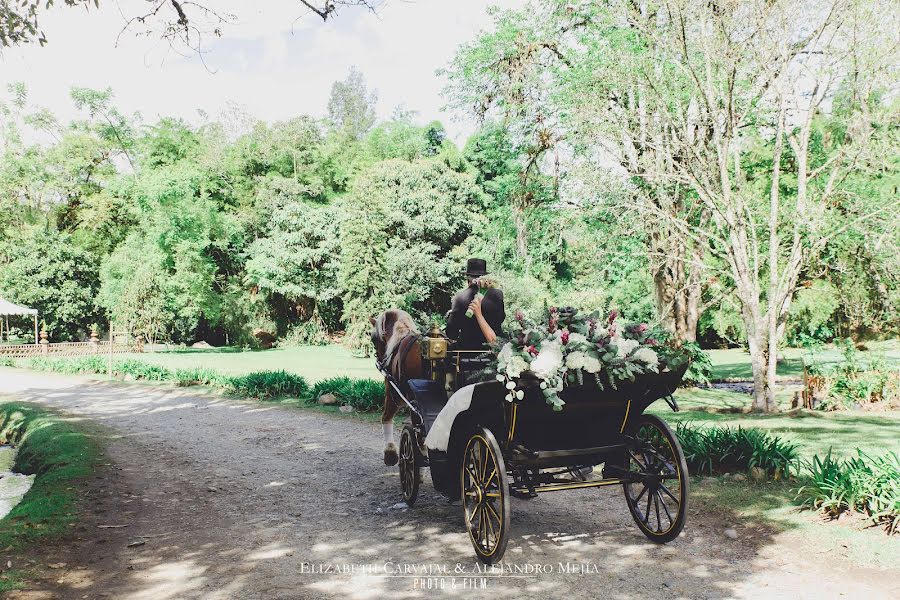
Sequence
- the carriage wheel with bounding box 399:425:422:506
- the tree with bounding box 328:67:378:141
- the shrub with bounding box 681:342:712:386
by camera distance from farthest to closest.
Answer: the tree with bounding box 328:67:378:141 → the shrub with bounding box 681:342:712:386 → the carriage wheel with bounding box 399:425:422:506

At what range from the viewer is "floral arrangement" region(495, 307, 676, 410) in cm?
406

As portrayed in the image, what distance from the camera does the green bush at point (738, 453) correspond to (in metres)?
6.33

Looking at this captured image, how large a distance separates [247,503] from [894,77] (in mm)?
13451

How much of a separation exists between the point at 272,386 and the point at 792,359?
2450cm

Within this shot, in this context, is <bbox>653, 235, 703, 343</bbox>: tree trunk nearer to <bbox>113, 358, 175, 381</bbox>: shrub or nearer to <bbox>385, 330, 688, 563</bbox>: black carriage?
<bbox>385, 330, 688, 563</bbox>: black carriage

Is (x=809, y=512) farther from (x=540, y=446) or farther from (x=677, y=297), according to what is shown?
(x=677, y=297)

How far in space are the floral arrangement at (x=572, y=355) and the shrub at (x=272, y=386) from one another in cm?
1125

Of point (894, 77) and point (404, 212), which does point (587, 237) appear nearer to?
point (894, 77)

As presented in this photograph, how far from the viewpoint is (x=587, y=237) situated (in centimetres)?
1706

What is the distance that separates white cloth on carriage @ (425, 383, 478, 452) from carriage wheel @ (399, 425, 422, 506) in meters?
0.96

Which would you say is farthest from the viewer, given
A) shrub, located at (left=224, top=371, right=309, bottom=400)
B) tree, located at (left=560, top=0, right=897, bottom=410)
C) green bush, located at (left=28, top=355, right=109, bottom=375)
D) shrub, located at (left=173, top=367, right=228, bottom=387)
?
green bush, located at (left=28, top=355, right=109, bottom=375)

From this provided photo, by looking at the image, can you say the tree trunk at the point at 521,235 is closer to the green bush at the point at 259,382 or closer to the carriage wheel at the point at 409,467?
the green bush at the point at 259,382

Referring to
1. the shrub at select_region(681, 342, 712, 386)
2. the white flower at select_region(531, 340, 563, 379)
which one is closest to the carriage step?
the white flower at select_region(531, 340, 563, 379)

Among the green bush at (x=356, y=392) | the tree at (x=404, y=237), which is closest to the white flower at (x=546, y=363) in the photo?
the green bush at (x=356, y=392)
